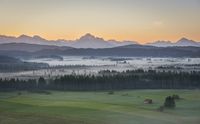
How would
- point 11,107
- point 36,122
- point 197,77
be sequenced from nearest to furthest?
point 36,122, point 11,107, point 197,77

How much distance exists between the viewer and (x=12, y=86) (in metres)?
71.8

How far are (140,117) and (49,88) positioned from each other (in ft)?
145

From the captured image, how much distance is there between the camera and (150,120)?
1089 inches

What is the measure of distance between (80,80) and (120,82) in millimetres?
8350

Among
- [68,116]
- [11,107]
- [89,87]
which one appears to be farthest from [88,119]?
[89,87]

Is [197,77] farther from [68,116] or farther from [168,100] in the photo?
[68,116]

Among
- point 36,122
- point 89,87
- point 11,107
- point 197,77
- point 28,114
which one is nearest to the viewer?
point 36,122

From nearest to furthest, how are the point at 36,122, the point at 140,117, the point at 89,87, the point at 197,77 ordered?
the point at 36,122, the point at 140,117, the point at 89,87, the point at 197,77

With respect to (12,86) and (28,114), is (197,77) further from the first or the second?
(28,114)

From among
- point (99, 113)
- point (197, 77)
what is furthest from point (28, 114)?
point (197, 77)

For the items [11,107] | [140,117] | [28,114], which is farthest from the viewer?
[11,107]

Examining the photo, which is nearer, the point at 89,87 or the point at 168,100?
the point at 168,100

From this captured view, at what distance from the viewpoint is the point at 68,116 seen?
97.6 feet

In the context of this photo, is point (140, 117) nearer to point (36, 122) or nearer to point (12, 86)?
point (36, 122)
